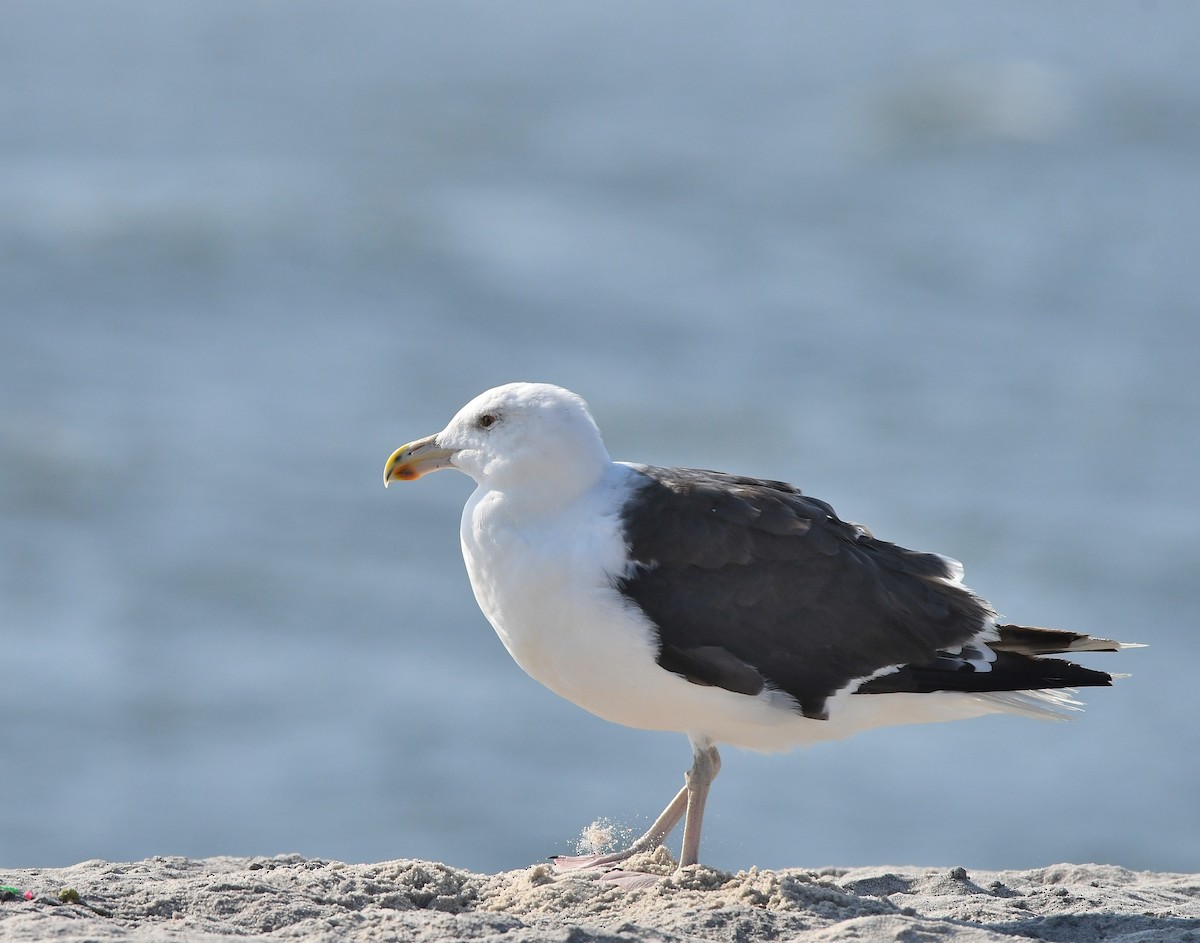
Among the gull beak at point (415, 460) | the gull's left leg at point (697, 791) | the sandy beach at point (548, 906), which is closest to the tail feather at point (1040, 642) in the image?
the sandy beach at point (548, 906)

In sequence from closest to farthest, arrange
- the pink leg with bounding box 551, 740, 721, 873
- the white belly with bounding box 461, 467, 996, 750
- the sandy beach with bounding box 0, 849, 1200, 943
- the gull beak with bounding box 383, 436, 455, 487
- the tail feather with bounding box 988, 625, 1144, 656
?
the sandy beach with bounding box 0, 849, 1200, 943
the white belly with bounding box 461, 467, 996, 750
the pink leg with bounding box 551, 740, 721, 873
the tail feather with bounding box 988, 625, 1144, 656
the gull beak with bounding box 383, 436, 455, 487

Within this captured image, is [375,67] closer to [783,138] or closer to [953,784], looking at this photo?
[783,138]

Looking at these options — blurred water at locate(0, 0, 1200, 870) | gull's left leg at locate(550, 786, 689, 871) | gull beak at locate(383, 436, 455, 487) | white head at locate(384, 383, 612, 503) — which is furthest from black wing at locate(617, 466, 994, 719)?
blurred water at locate(0, 0, 1200, 870)

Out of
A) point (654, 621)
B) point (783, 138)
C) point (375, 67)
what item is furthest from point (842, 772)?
point (375, 67)

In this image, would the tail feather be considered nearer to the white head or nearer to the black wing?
the black wing

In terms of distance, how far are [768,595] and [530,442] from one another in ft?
3.83

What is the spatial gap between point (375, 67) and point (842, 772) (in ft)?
58.1

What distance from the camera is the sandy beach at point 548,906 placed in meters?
5.97

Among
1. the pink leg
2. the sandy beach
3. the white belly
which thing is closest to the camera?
the sandy beach

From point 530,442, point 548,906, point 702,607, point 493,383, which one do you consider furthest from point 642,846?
point 493,383

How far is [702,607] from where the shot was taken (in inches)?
281

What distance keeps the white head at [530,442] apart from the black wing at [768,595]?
0.27 metres

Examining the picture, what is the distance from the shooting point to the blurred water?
593 inches

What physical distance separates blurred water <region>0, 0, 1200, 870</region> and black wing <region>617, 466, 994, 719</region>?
6.97 meters
